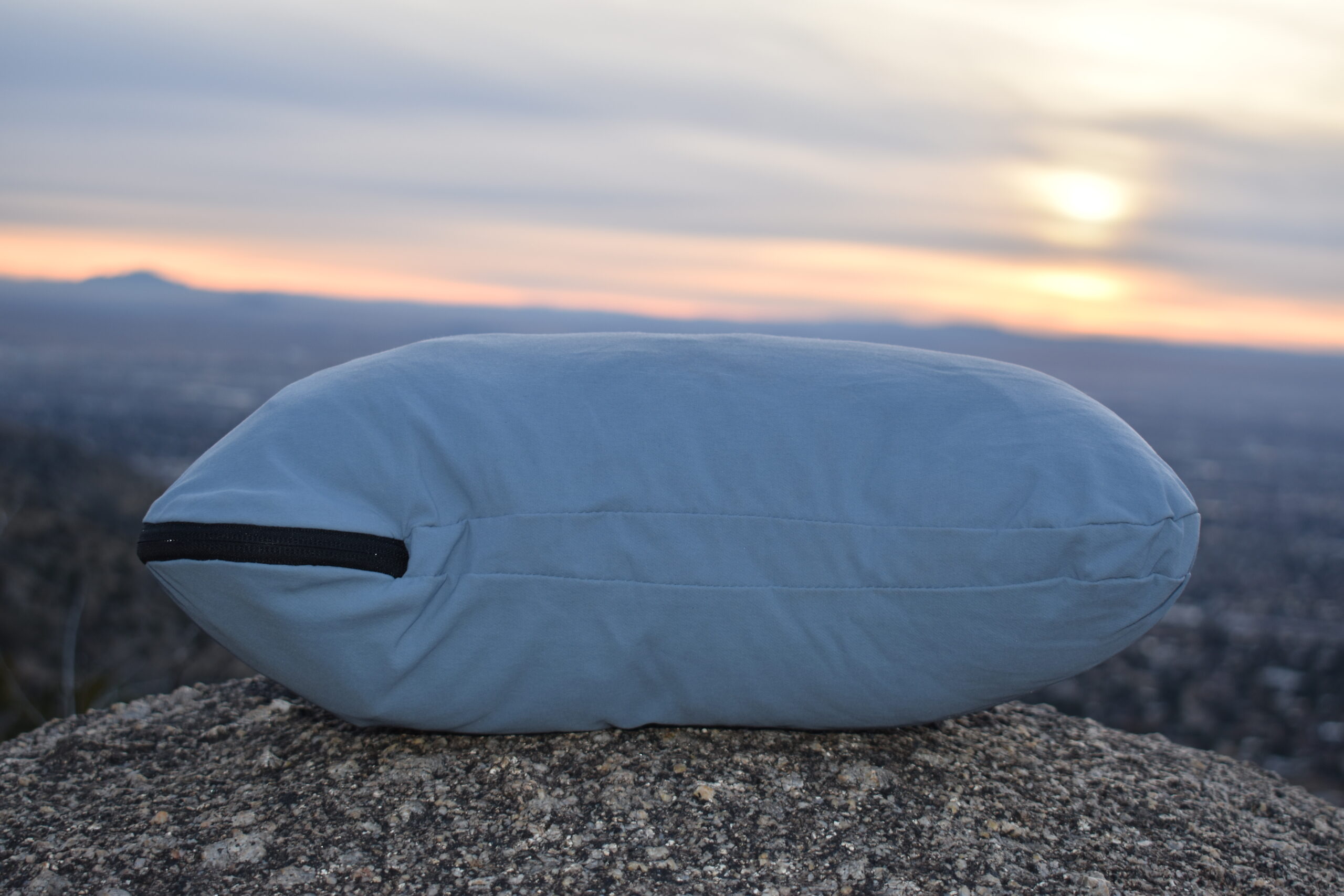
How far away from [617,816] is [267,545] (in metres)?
0.82

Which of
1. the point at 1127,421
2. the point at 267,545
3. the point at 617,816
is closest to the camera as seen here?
the point at 267,545

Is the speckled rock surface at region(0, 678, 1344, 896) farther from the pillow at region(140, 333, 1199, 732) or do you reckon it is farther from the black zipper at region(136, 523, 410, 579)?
the black zipper at region(136, 523, 410, 579)

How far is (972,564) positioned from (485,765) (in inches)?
41.8

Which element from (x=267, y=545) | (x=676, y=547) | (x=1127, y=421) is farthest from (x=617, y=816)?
(x=1127, y=421)

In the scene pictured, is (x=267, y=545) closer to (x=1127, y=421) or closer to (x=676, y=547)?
(x=676, y=547)

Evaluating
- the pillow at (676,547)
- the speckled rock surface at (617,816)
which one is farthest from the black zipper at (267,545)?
A: the speckled rock surface at (617,816)

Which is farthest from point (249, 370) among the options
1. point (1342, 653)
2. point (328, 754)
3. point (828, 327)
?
point (328, 754)

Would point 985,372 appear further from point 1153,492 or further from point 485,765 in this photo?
point 485,765

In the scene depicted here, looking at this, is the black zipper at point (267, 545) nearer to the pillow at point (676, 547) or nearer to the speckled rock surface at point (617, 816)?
the pillow at point (676, 547)

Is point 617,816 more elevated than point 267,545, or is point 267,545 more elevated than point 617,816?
point 267,545

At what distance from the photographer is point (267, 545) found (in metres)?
1.77

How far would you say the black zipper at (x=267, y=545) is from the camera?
178 cm

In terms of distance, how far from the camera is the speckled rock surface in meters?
1.80

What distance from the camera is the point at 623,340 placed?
Result: 2217 millimetres
